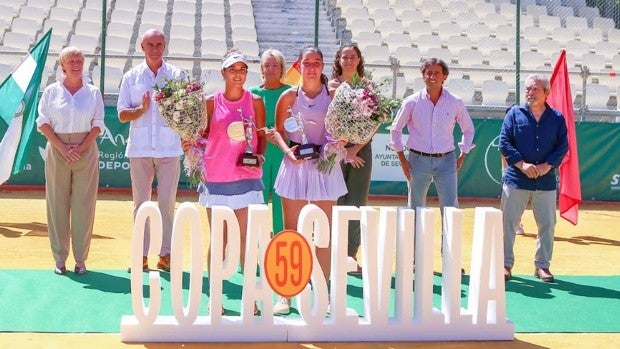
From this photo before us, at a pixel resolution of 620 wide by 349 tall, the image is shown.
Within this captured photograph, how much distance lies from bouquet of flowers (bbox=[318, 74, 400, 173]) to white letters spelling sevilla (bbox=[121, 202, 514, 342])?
0.56 metres

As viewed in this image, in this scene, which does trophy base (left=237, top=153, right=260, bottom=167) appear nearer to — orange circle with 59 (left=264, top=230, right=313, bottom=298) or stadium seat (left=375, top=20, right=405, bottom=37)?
orange circle with 59 (left=264, top=230, right=313, bottom=298)

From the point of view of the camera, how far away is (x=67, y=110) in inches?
271

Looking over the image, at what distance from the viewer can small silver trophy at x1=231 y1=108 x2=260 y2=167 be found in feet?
18.7

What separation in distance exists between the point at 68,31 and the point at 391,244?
40.4 ft

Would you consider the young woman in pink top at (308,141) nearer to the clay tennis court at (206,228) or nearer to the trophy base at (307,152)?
the trophy base at (307,152)

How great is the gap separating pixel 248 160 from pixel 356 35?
12.1 metres

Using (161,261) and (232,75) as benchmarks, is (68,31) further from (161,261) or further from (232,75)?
(232,75)

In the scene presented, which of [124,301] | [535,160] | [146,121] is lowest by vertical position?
[124,301]

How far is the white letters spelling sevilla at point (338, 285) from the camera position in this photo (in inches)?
200

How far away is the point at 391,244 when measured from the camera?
525cm

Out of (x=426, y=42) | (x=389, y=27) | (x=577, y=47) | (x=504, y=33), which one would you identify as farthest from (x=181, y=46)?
(x=577, y=47)

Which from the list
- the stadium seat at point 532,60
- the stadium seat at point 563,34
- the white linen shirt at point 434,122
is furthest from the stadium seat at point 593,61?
the white linen shirt at point 434,122

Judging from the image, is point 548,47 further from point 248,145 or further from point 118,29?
point 248,145

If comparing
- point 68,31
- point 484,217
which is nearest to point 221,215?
point 484,217
